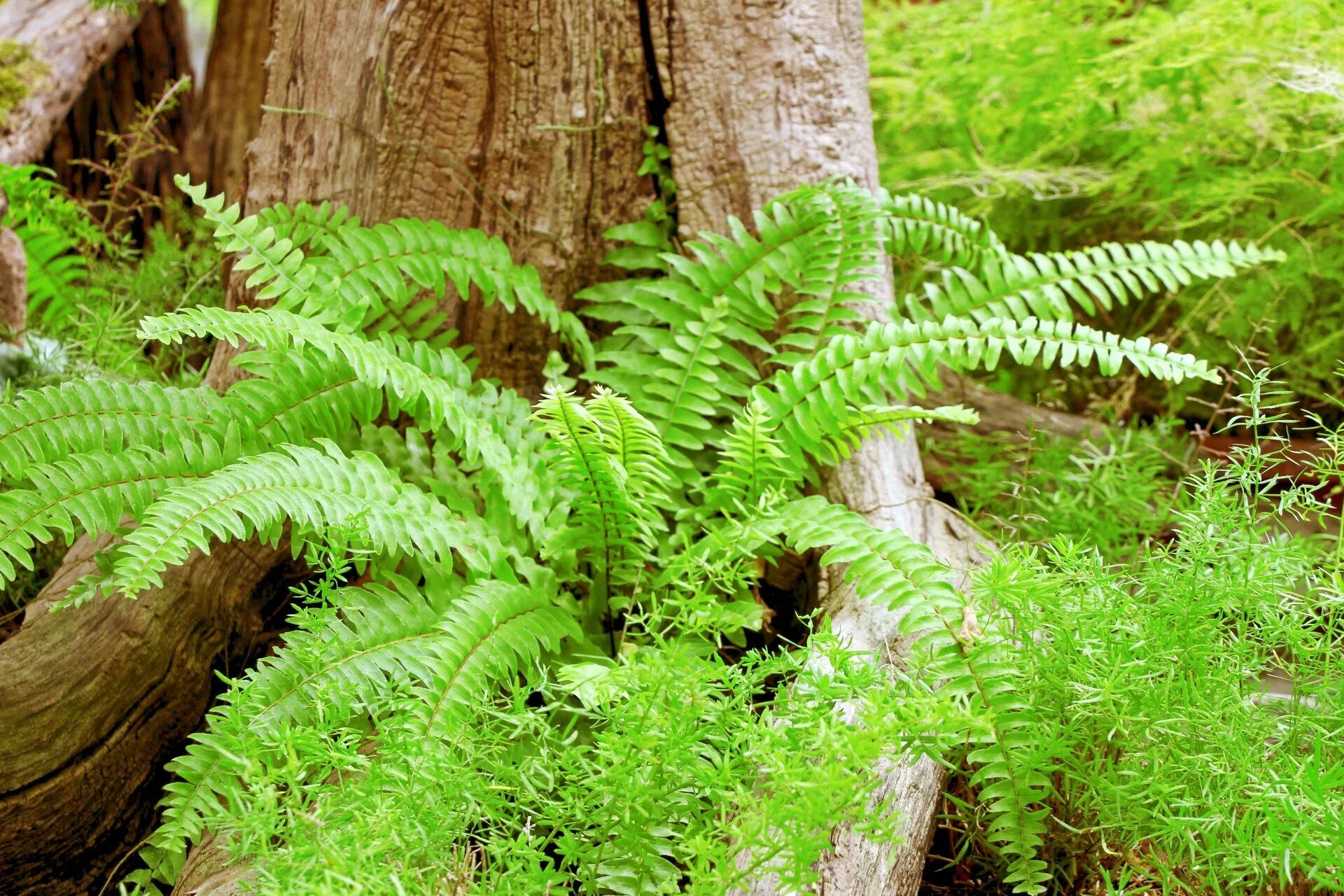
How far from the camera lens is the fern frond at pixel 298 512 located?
1.63 metres

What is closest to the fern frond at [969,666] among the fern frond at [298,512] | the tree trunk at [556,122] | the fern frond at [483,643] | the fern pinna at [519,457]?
the fern pinna at [519,457]

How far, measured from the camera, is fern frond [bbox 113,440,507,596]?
5.33 feet

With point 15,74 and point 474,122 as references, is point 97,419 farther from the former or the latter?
point 15,74

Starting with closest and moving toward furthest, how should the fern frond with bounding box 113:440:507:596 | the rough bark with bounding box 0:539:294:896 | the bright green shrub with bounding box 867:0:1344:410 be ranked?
the fern frond with bounding box 113:440:507:596 → the rough bark with bounding box 0:539:294:896 → the bright green shrub with bounding box 867:0:1344:410

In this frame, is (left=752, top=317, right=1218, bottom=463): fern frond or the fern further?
(left=752, top=317, right=1218, bottom=463): fern frond

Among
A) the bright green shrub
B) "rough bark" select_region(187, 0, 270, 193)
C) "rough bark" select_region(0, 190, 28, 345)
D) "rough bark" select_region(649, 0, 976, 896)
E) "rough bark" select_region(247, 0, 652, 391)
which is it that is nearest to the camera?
"rough bark" select_region(247, 0, 652, 391)

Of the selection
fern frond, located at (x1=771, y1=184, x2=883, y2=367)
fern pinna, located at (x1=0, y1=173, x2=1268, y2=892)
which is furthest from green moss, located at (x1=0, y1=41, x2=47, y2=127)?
fern frond, located at (x1=771, y1=184, x2=883, y2=367)

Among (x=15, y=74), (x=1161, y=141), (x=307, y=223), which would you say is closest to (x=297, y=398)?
(x=307, y=223)

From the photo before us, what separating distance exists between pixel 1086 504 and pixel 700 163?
1.54m

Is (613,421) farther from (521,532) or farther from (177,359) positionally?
(177,359)

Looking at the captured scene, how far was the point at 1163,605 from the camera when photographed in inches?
67.7

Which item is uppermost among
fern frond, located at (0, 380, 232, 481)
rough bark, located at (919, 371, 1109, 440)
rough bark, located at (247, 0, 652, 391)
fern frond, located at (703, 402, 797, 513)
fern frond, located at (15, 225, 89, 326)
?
rough bark, located at (247, 0, 652, 391)

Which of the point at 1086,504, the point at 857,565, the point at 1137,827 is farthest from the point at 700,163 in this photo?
the point at 1137,827

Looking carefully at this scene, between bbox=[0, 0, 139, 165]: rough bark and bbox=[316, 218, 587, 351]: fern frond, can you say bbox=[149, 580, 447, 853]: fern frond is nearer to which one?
bbox=[316, 218, 587, 351]: fern frond
